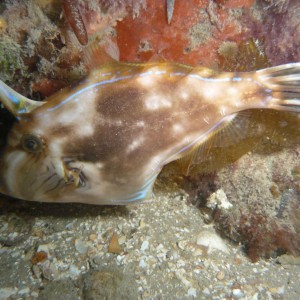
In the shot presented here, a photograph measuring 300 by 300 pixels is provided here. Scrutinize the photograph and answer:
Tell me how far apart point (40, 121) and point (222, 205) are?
2090 mm

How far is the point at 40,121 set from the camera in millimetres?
1917

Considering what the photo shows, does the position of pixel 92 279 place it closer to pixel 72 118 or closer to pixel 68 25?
pixel 72 118

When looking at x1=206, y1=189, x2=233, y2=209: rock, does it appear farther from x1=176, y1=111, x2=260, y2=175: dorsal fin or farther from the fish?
the fish

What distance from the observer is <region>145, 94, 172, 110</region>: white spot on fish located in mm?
1950

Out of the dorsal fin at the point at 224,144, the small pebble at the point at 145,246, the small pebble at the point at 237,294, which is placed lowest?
the small pebble at the point at 237,294

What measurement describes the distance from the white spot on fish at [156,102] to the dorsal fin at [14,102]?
74cm

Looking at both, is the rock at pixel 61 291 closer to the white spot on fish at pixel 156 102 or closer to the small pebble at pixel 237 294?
the small pebble at pixel 237 294

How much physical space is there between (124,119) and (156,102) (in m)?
0.26

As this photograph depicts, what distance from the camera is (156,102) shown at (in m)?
1.97

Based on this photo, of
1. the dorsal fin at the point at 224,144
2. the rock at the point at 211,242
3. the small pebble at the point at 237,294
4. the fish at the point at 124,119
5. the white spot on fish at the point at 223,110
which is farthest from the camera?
the rock at the point at 211,242

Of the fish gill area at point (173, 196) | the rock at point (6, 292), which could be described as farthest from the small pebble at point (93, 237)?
the rock at point (6, 292)

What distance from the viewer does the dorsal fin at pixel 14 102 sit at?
70.3 inches

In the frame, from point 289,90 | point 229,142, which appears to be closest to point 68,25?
point 229,142

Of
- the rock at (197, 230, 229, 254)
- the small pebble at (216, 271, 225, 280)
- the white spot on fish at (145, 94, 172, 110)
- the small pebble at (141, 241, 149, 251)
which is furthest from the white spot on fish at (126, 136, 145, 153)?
the small pebble at (216, 271, 225, 280)
